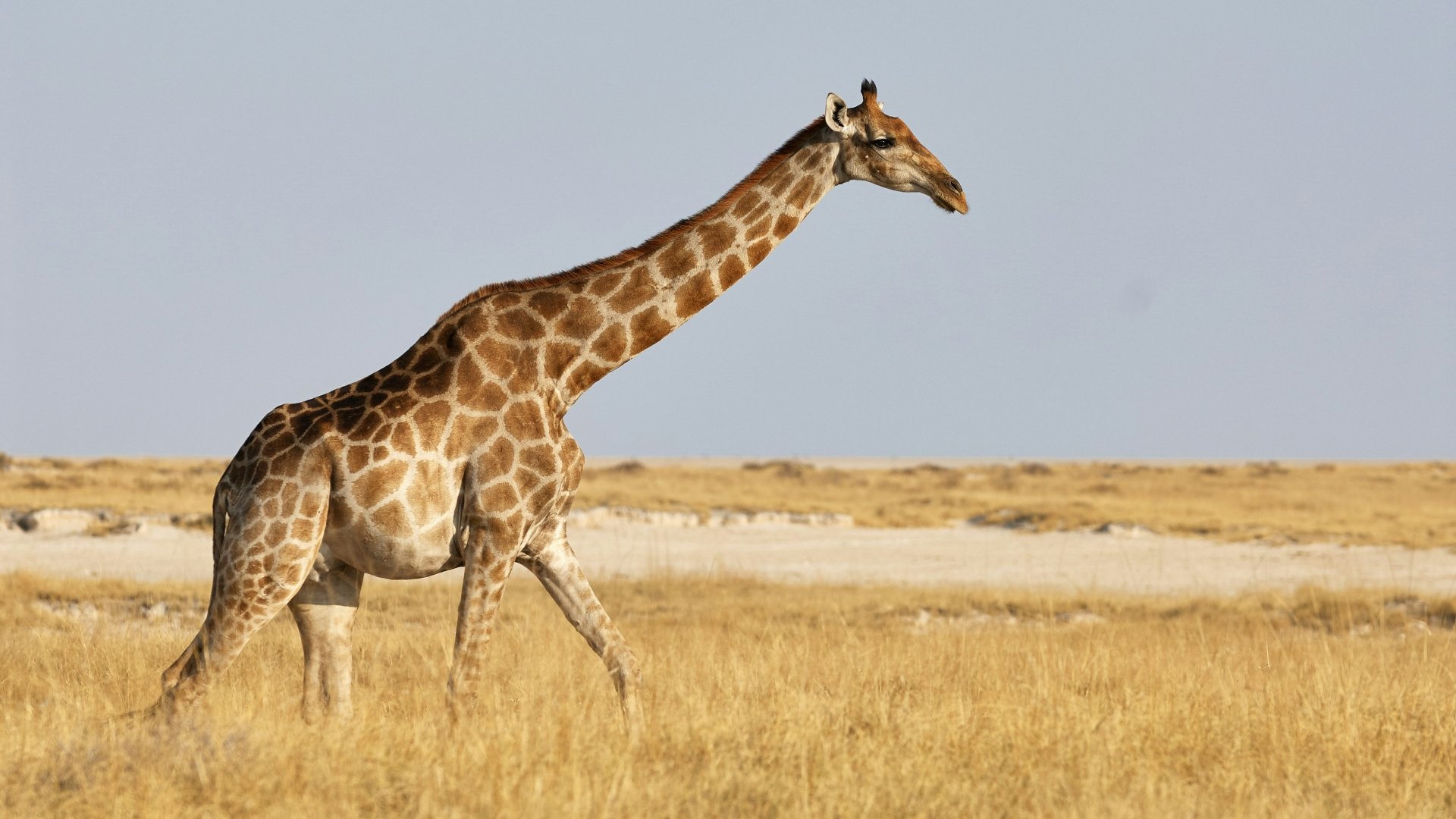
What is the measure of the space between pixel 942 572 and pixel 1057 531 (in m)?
7.56

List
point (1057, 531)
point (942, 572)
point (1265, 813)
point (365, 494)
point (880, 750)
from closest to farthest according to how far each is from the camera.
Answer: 1. point (1265, 813)
2. point (880, 750)
3. point (365, 494)
4. point (942, 572)
5. point (1057, 531)

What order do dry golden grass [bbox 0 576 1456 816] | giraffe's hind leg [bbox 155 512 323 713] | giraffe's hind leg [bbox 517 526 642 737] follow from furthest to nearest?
1. giraffe's hind leg [bbox 517 526 642 737]
2. giraffe's hind leg [bbox 155 512 323 713]
3. dry golden grass [bbox 0 576 1456 816]

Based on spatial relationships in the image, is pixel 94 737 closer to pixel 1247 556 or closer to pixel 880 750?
pixel 880 750

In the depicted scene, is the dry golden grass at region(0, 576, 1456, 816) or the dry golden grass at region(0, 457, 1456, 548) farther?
the dry golden grass at region(0, 457, 1456, 548)

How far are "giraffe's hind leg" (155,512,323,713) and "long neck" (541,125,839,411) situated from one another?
1563 millimetres

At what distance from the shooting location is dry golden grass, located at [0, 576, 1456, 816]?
18.6 feet

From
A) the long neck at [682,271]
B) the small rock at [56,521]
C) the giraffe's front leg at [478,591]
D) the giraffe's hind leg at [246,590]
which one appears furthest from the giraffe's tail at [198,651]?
the small rock at [56,521]

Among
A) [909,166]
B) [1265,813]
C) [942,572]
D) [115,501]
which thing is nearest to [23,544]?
[115,501]

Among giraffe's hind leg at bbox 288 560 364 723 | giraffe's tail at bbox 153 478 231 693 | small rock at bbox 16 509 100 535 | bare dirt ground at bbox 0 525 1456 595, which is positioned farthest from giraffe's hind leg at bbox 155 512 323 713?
small rock at bbox 16 509 100 535

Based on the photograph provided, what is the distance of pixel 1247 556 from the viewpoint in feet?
77.7

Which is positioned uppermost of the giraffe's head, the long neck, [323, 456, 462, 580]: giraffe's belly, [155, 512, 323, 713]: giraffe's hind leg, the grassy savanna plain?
the giraffe's head

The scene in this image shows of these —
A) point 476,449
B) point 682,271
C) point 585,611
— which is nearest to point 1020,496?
point 682,271

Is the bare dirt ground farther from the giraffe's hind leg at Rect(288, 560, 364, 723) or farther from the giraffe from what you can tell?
the giraffe's hind leg at Rect(288, 560, 364, 723)

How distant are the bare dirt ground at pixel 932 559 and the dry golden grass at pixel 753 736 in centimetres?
854
